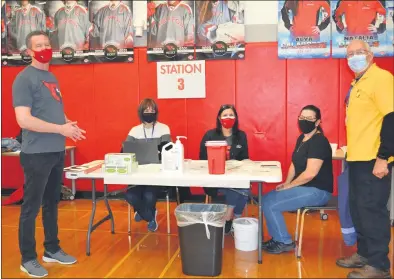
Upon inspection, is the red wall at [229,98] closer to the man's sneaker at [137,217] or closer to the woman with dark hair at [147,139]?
the woman with dark hair at [147,139]

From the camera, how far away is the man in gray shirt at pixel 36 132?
9.15 feet

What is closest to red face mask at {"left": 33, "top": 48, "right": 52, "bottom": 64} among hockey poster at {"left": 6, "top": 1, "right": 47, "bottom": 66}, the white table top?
the white table top

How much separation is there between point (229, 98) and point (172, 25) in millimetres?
1122

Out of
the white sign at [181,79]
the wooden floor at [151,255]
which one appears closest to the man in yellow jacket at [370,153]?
the wooden floor at [151,255]

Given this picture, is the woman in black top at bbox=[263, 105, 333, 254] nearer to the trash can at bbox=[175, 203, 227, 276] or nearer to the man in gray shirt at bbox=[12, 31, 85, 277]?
the trash can at bbox=[175, 203, 227, 276]

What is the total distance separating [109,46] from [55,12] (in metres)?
0.84

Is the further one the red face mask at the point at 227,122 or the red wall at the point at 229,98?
the red wall at the point at 229,98

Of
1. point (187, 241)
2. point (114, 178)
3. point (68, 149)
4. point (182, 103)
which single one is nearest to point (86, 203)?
point (68, 149)

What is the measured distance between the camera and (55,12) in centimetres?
529

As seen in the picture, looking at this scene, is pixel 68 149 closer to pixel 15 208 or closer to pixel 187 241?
pixel 15 208

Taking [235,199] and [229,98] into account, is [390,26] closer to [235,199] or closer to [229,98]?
[229,98]

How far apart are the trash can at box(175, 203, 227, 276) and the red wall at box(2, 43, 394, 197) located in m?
2.26

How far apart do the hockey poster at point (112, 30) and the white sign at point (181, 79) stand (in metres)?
0.47

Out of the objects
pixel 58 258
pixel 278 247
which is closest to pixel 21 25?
pixel 58 258
